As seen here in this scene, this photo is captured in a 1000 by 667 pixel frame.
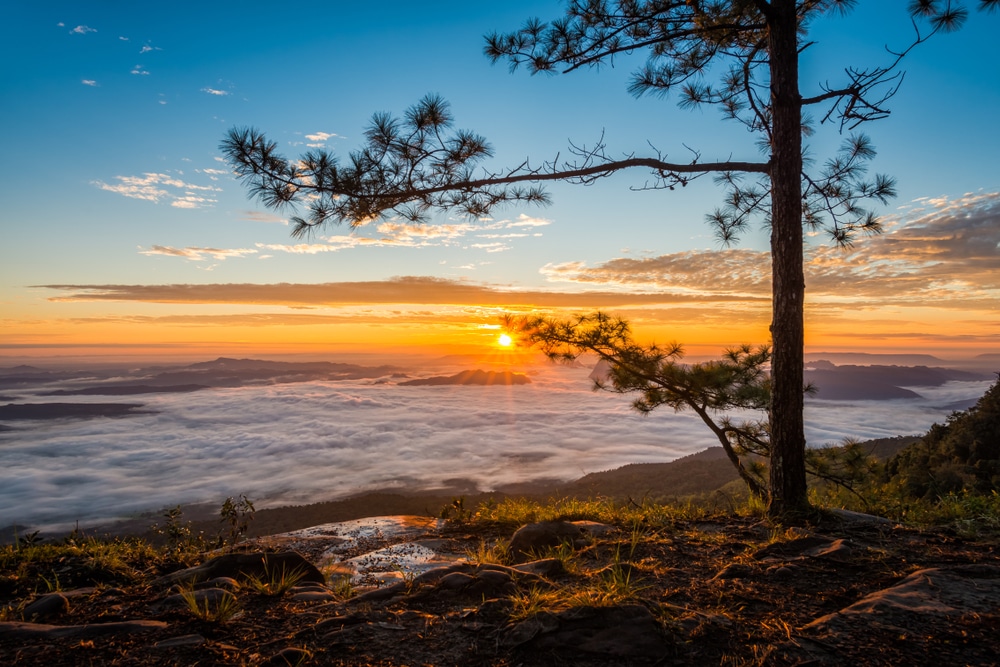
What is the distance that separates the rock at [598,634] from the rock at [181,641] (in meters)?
1.59

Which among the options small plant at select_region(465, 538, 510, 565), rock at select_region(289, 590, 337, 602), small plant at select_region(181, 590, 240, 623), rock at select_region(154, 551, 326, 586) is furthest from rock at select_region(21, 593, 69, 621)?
small plant at select_region(465, 538, 510, 565)

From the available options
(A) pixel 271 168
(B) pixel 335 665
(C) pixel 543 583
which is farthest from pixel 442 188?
(B) pixel 335 665

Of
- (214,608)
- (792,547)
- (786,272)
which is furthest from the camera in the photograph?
(786,272)

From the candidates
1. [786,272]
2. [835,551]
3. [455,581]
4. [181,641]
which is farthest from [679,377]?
[181,641]

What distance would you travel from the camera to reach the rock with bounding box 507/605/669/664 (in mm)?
2354

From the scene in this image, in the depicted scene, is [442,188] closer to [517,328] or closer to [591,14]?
[517,328]

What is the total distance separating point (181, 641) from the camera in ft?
8.02

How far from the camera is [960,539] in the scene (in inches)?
169

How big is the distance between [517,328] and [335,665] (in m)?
5.84

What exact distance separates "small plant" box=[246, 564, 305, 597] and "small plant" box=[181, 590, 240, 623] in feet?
0.61

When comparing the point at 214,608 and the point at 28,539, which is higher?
the point at 214,608

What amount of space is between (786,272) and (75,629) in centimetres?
685

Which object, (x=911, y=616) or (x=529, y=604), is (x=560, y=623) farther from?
(x=911, y=616)

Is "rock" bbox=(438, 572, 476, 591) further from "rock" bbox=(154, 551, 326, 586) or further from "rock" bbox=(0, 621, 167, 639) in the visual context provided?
"rock" bbox=(0, 621, 167, 639)
